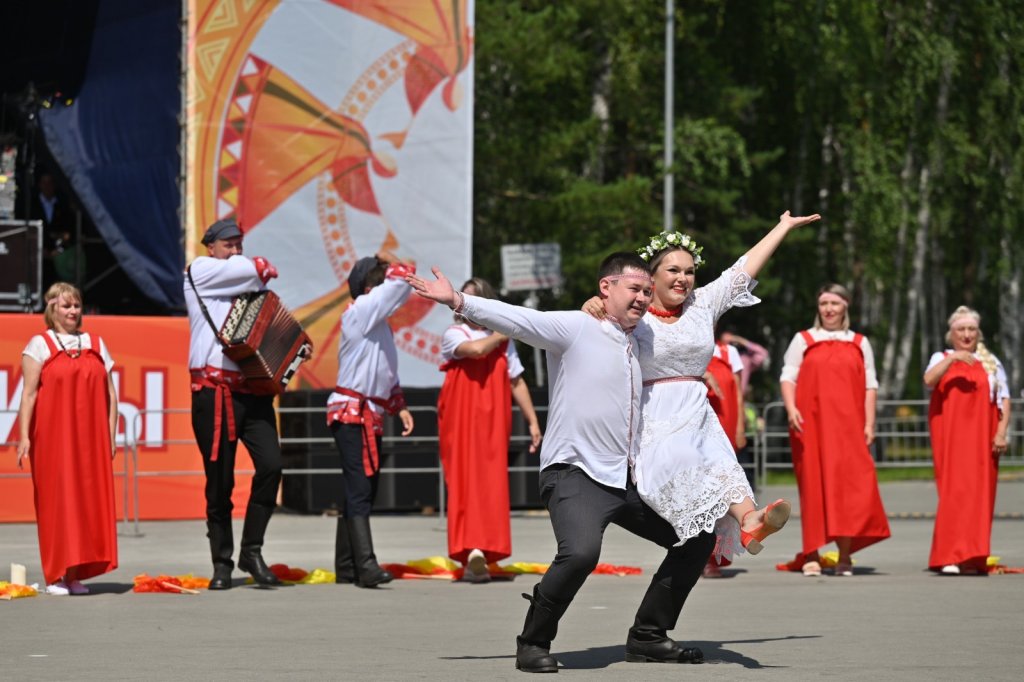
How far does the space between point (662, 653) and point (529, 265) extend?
15447 mm

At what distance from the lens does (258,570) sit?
39.3ft

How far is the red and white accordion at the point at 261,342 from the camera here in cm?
1164

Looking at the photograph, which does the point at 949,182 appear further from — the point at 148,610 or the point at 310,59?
the point at 148,610

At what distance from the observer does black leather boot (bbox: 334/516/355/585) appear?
40.8 ft

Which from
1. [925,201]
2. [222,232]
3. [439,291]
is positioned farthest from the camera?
[925,201]

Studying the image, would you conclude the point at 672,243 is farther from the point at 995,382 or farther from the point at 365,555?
the point at 995,382

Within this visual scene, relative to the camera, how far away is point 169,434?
57.7 feet

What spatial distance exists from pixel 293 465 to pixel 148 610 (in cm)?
763

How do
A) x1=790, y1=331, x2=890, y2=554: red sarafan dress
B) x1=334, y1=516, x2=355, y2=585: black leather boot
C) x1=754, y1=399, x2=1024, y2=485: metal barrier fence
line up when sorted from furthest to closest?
1. x1=754, y1=399, x2=1024, y2=485: metal barrier fence
2. x1=790, y1=331, x2=890, y2=554: red sarafan dress
3. x1=334, y1=516, x2=355, y2=585: black leather boot

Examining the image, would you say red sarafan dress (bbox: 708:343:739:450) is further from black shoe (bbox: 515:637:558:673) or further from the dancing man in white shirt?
black shoe (bbox: 515:637:558:673)

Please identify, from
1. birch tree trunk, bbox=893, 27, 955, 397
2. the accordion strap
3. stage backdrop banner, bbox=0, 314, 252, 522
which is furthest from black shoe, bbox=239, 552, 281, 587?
birch tree trunk, bbox=893, 27, 955, 397

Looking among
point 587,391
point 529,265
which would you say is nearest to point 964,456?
point 587,391

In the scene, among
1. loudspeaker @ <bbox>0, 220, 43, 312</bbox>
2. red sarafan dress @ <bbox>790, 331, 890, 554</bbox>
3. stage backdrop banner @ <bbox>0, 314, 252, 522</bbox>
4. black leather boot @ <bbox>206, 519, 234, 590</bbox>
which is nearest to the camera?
black leather boot @ <bbox>206, 519, 234, 590</bbox>

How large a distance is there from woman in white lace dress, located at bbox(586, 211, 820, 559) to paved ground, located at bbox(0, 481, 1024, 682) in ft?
2.03
